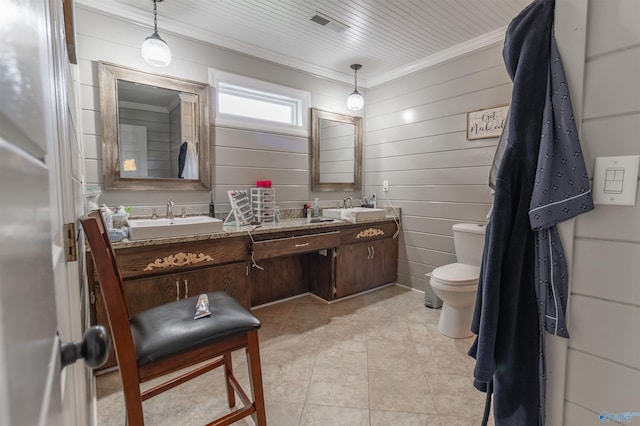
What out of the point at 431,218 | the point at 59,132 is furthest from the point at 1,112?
the point at 431,218

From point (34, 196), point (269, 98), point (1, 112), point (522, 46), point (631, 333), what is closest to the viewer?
point (1, 112)

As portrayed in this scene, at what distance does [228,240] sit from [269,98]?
1.56 metres

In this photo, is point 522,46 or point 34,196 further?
point 522,46

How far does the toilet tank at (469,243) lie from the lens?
8.32 feet

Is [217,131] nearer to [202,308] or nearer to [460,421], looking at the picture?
A: [202,308]

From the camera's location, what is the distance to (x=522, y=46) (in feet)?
2.94

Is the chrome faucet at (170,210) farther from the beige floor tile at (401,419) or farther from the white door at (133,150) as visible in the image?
the beige floor tile at (401,419)

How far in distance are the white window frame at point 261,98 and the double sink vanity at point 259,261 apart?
924mm

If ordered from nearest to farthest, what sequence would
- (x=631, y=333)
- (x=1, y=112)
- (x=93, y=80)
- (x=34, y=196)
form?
(x=1, y=112) → (x=34, y=196) → (x=631, y=333) → (x=93, y=80)

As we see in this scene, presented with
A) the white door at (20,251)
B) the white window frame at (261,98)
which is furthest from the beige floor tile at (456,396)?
the white window frame at (261,98)

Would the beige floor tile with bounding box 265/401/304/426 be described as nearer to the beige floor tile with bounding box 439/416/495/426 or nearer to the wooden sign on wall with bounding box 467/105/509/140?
the beige floor tile with bounding box 439/416/495/426

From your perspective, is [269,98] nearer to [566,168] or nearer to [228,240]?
[228,240]

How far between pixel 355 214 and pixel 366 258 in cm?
50

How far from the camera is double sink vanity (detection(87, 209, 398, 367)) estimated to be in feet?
6.31
